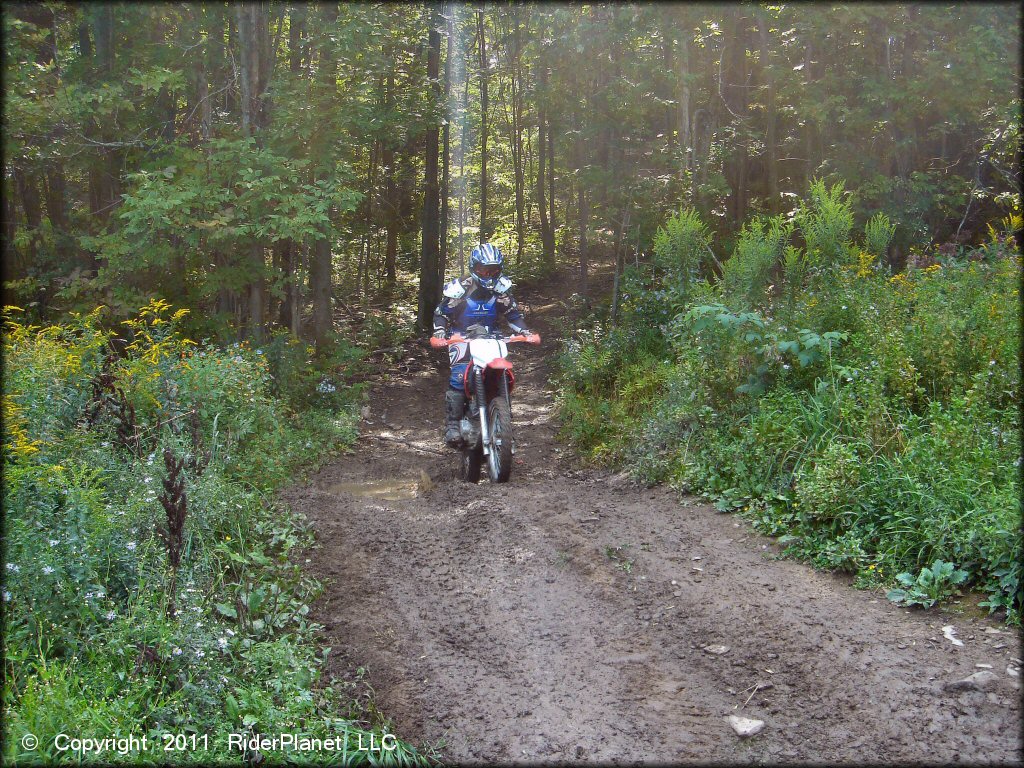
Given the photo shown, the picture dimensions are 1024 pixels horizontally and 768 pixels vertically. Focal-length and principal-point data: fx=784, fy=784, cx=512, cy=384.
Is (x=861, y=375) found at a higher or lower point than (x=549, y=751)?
higher

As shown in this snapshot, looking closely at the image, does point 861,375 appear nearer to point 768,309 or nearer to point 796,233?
point 768,309

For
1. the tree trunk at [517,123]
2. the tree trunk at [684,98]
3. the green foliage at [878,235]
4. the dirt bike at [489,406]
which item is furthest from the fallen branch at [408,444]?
the tree trunk at [517,123]

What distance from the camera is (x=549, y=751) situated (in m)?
3.51

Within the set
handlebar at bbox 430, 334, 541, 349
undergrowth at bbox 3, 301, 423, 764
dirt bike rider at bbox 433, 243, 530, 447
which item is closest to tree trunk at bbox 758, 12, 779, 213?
dirt bike rider at bbox 433, 243, 530, 447

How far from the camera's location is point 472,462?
28.0ft

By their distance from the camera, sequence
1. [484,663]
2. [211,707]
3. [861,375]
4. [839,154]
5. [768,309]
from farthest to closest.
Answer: [839,154] < [768,309] < [861,375] < [484,663] < [211,707]

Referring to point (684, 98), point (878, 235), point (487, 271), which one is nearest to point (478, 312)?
point (487, 271)

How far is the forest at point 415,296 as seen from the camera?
4305mm

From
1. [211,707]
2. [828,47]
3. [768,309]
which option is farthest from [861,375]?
[828,47]

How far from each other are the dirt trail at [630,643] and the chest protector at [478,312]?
2.50m

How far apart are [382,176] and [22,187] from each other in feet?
29.1

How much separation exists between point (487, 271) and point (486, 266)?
73mm

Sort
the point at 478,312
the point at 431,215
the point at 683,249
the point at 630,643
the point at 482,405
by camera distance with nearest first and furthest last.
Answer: the point at 630,643 → the point at 482,405 → the point at 478,312 → the point at 683,249 → the point at 431,215

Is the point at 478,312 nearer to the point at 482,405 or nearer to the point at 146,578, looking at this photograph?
the point at 482,405
